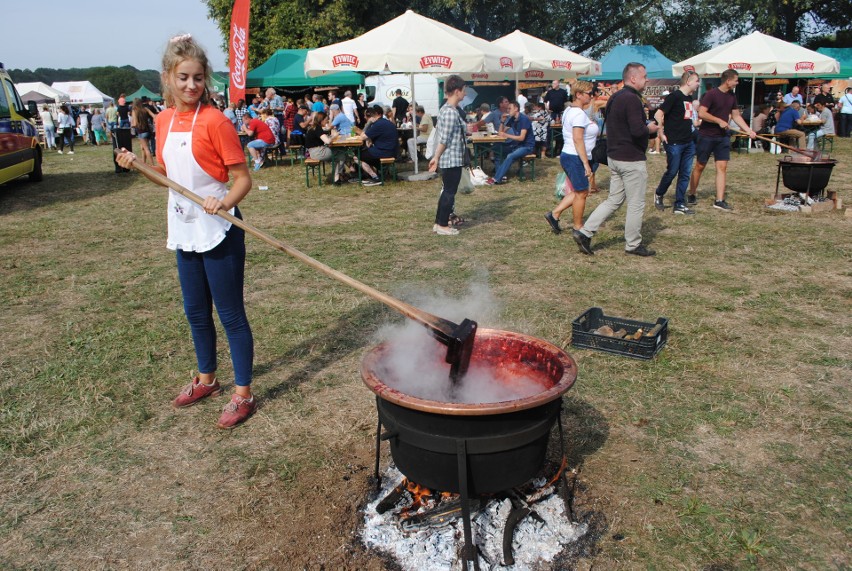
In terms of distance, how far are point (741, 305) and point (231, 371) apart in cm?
427

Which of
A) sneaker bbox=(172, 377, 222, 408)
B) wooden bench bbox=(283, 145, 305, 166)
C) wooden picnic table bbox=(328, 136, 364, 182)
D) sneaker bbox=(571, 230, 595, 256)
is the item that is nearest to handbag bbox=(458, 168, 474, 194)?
wooden picnic table bbox=(328, 136, 364, 182)

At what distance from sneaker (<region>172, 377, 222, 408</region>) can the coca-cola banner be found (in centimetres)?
1429

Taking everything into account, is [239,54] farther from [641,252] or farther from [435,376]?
[435,376]

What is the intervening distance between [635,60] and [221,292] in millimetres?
26591

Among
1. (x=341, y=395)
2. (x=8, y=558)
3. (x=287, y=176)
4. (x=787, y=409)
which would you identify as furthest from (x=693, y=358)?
(x=287, y=176)

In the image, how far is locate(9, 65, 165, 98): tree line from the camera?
8856 cm

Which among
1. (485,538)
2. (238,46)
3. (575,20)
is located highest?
(575,20)

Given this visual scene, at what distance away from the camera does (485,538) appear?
270 cm

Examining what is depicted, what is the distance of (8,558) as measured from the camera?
8.96 feet

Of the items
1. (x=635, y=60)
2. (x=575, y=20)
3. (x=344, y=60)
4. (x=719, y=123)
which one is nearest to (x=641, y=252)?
(x=719, y=123)

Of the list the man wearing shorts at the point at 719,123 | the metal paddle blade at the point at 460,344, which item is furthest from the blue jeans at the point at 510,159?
the metal paddle blade at the point at 460,344

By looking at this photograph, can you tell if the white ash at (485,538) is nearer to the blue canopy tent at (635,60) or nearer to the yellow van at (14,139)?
the yellow van at (14,139)

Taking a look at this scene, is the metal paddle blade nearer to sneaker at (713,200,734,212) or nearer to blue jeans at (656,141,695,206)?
blue jeans at (656,141,695,206)

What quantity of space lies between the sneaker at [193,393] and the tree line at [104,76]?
2581 inches
